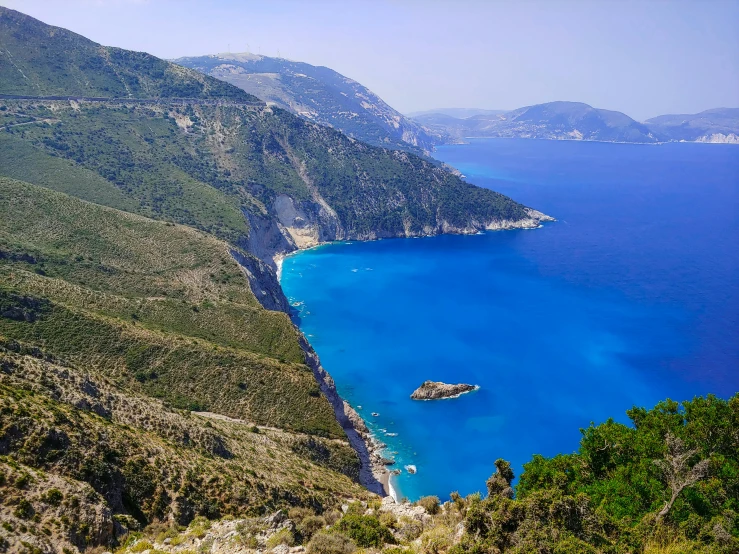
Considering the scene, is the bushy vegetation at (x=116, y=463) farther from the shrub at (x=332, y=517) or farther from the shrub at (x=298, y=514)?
the shrub at (x=332, y=517)

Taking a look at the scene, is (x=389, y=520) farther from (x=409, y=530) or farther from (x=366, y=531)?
(x=366, y=531)

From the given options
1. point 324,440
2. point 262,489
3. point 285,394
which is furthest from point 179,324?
point 262,489

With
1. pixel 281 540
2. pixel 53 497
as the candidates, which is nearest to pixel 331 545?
pixel 281 540

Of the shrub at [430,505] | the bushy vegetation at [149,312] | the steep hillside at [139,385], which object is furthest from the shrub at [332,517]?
the bushy vegetation at [149,312]

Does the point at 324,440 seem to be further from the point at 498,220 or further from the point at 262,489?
the point at 498,220

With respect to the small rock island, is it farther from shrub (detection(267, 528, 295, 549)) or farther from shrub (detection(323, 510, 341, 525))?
shrub (detection(267, 528, 295, 549))
